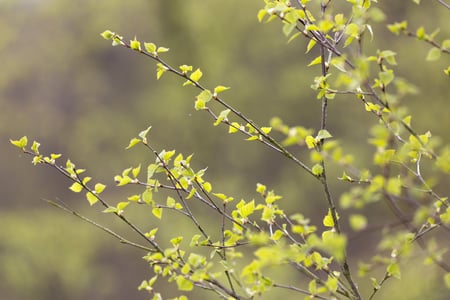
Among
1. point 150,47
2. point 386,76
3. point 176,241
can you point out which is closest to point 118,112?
point 150,47

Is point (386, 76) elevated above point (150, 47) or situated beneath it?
situated beneath

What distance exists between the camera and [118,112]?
9.59 m

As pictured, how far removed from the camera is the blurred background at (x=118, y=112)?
9086mm

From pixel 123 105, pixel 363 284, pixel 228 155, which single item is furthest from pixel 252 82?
pixel 363 284

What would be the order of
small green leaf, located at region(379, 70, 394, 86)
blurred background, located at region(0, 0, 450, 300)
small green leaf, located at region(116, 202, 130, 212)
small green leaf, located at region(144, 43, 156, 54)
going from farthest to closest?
blurred background, located at region(0, 0, 450, 300) < small green leaf, located at region(144, 43, 156, 54) < small green leaf, located at region(116, 202, 130, 212) < small green leaf, located at region(379, 70, 394, 86)

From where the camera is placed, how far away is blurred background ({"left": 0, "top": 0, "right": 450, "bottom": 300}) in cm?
909

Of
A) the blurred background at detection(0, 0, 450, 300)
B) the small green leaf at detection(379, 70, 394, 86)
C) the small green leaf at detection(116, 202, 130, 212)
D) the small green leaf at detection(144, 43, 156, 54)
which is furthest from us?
the blurred background at detection(0, 0, 450, 300)

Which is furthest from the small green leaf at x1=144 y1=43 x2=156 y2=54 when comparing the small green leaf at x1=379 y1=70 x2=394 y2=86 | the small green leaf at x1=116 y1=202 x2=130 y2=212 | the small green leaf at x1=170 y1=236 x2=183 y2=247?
the small green leaf at x1=379 y1=70 x2=394 y2=86

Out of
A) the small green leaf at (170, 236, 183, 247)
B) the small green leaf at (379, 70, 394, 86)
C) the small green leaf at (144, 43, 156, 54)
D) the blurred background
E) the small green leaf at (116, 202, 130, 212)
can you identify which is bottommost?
the small green leaf at (170, 236, 183, 247)

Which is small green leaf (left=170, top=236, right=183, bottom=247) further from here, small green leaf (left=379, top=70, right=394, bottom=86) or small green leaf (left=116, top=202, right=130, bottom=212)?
small green leaf (left=379, top=70, right=394, bottom=86)

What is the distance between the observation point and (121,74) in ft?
31.5

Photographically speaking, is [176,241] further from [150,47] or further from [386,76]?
[386,76]

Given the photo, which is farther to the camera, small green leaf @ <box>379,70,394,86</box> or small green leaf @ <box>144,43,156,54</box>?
small green leaf @ <box>144,43,156,54</box>

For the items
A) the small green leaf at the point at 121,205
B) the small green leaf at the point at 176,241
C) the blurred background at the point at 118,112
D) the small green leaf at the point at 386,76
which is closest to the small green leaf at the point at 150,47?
the small green leaf at the point at 121,205
